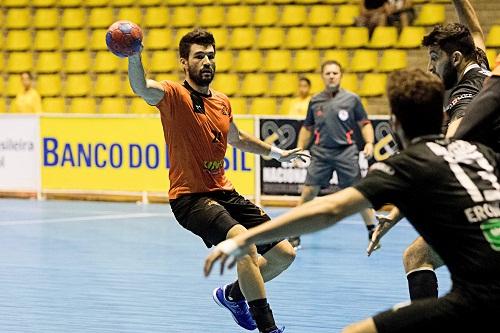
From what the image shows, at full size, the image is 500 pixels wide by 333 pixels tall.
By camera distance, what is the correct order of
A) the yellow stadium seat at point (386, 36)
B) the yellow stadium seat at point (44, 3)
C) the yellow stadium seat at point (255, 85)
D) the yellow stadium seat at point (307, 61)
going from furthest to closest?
1. the yellow stadium seat at point (44, 3)
2. the yellow stadium seat at point (255, 85)
3. the yellow stadium seat at point (307, 61)
4. the yellow stadium seat at point (386, 36)

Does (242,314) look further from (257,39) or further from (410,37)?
(257,39)

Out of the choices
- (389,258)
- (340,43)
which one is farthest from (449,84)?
(340,43)

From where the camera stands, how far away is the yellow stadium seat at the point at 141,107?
63.5 ft

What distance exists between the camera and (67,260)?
36.2 feet

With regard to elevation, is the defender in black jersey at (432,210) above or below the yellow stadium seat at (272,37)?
below

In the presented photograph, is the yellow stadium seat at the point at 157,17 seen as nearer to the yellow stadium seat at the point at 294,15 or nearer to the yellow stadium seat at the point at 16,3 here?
the yellow stadium seat at the point at 294,15

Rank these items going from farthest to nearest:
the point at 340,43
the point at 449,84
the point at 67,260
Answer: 1. the point at 340,43
2. the point at 67,260
3. the point at 449,84

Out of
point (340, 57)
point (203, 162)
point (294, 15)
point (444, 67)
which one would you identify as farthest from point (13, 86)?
point (444, 67)

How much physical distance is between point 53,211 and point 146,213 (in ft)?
4.81

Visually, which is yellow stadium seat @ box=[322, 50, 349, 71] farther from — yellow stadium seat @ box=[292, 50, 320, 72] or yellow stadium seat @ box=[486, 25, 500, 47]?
yellow stadium seat @ box=[486, 25, 500, 47]

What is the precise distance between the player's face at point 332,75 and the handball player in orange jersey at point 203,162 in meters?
5.41

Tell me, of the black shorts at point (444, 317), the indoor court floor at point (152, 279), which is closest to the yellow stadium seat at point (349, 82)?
the indoor court floor at point (152, 279)

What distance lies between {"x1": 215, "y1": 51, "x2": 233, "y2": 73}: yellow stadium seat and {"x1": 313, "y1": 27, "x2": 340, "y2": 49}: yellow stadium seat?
1778 millimetres

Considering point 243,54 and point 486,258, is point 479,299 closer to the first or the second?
point 486,258
